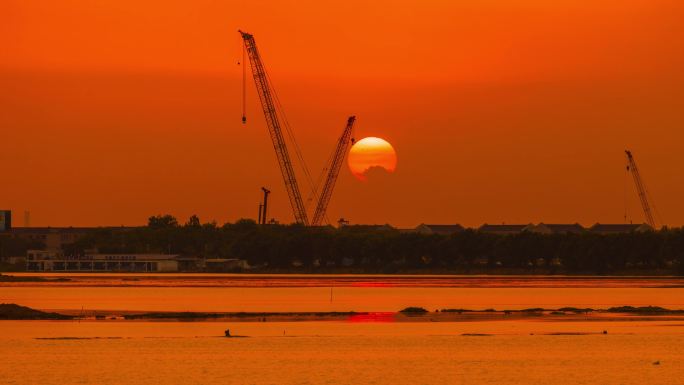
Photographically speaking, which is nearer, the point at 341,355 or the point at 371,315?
the point at 341,355

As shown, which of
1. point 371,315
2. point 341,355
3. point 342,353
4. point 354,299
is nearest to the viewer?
point 341,355

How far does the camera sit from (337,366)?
77.9 metres

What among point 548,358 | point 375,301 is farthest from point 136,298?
point 548,358

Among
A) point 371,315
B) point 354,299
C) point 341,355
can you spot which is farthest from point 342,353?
point 354,299

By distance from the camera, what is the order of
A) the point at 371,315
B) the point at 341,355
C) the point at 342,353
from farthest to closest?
the point at 371,315 → the point at 342,353 → the point at 341,355

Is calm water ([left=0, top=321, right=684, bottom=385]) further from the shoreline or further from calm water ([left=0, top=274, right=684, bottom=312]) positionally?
calm water ([left=0, top=274, right=684, bottom=312])

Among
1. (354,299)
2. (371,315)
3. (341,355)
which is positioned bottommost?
(341,355)

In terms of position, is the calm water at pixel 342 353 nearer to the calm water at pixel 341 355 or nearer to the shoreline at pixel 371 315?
the calm water at pixel 341 355

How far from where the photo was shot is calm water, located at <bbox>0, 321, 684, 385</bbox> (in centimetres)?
7250

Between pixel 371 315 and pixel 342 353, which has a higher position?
pixel 371 315

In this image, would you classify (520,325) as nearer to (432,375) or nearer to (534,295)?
(432,375)

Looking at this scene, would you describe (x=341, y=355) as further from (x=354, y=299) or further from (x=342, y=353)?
(x=354, y=299)

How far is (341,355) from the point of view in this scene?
83.4 metres

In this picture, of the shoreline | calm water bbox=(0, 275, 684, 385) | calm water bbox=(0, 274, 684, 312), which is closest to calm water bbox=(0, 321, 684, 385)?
calm water bbox=(0, 275, 684, 385)
